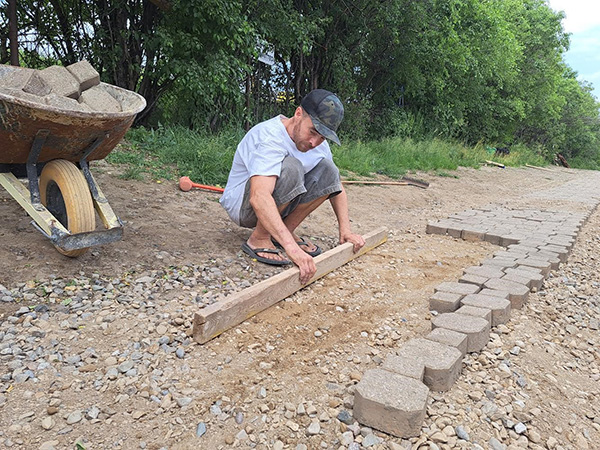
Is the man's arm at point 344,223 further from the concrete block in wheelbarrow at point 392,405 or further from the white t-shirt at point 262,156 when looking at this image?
the concrete block in wheelbarrow at point 392,405

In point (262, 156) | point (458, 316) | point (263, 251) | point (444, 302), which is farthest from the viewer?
point (263, 251)

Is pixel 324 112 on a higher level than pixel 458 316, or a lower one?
higher

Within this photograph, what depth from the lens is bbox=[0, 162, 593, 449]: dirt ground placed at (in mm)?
1638

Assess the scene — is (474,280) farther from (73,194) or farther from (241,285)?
(73,194)

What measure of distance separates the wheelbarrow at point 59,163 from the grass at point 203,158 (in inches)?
68.3

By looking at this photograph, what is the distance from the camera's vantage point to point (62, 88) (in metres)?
2.80

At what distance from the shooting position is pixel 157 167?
5156 millimetres

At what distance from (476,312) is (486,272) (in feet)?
2.75

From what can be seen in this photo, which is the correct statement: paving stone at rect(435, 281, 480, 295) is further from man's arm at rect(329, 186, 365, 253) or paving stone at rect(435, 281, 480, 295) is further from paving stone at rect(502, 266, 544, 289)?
man's arm at rect(329, 186, 365, 253)

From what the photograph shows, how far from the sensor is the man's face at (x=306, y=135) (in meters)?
2.71

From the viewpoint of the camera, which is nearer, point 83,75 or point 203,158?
point 83,75

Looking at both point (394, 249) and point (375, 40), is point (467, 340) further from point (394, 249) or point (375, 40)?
point (375, 40)

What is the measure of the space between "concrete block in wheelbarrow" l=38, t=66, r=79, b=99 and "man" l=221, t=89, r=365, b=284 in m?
1.10

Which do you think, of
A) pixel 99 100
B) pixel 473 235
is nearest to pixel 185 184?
pixel 99 100
